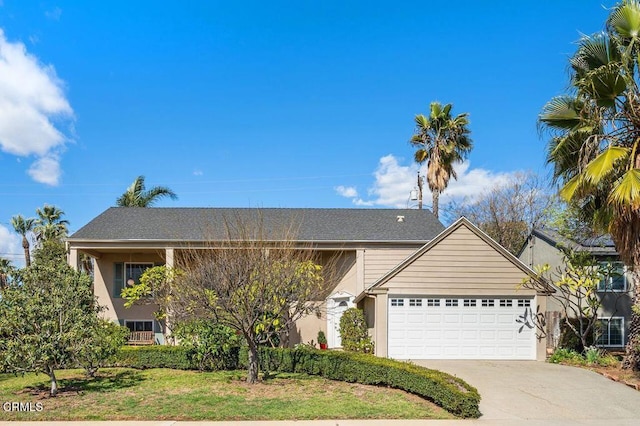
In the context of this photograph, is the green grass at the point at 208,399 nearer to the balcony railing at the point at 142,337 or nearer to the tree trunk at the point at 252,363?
the tree trunk at the point at 252,363

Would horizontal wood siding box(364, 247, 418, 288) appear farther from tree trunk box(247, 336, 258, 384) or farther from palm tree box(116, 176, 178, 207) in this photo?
palm tree box(116, 176, 178, 207)

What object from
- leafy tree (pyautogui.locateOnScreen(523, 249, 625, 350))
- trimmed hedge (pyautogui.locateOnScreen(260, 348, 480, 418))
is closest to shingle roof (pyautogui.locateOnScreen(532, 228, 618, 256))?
leafy tree (pyautogui.locateOnScreen(523, 249, 625, 350))

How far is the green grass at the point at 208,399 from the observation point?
9.27 metres

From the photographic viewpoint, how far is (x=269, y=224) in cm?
2111

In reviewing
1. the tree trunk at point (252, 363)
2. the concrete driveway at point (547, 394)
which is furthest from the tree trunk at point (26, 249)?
the concrete driveway at point (547, 394)

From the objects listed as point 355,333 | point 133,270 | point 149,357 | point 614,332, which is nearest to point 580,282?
point 614,332

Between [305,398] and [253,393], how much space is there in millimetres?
1400

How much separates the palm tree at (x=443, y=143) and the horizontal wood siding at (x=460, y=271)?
35.1 feet

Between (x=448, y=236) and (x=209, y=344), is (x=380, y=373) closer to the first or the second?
(x=209, y=344)

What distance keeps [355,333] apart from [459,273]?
4.18 metres

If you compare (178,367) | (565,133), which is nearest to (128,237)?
(178,367)

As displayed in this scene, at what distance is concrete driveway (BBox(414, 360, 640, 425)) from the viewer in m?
9.61

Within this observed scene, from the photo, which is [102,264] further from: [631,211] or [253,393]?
[631,211]

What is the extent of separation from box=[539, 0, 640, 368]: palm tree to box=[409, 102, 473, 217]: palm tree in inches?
481
